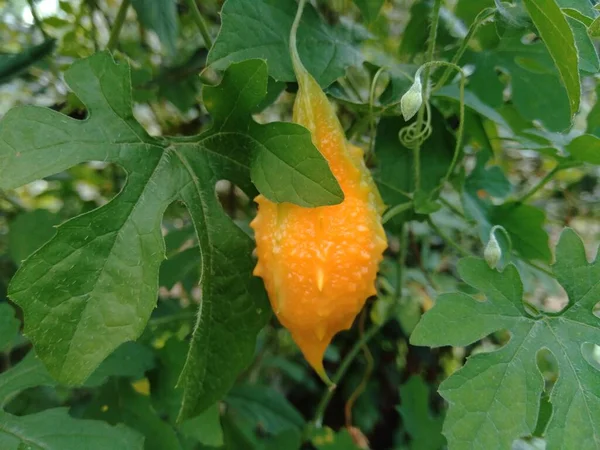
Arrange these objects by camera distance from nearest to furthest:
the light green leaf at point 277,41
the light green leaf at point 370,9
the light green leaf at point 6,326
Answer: the light green leaf at point 277,41, the light green leaf at point 6,326, the light green leaf at point 370,9

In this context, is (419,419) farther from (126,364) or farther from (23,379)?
(23,379)

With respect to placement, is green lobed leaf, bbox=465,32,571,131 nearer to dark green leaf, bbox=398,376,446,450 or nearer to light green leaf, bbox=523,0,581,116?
light green leaf, bbox=523,0,581,116

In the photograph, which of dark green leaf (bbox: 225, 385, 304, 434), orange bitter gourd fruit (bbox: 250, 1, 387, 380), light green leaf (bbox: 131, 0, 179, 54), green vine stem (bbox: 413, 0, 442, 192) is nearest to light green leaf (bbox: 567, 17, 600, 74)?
green vine stem (bbox: 413, 0, 442, 192)

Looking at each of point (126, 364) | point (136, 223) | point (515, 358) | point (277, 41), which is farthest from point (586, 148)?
point (126, 364)

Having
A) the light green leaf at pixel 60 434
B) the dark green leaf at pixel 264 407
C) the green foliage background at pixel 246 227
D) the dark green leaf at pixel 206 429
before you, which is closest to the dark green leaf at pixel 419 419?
the green foliage background at pixel 246 227

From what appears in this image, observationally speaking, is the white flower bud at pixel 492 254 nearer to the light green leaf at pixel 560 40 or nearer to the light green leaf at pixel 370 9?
the light green leaf at pixel 560 40

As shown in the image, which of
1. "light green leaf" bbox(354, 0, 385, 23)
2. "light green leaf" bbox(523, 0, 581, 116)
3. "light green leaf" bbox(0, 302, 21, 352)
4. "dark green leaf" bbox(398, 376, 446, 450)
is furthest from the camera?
"dark green leaf" bbox(398, 376, 446, 450)

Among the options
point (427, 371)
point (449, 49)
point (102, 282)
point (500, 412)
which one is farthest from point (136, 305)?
point (427, 371)
